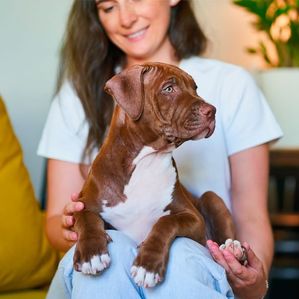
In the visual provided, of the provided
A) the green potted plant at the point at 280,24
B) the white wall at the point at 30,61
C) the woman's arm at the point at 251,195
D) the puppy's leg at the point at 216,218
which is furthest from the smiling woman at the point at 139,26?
the white wall at the point at 30,61

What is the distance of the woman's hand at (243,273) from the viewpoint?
4.72ft

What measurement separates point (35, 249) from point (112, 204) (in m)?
0.59

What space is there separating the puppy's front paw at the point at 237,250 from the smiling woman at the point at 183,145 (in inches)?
1.9

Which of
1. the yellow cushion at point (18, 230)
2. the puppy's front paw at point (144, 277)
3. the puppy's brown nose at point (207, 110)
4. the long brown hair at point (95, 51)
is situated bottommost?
the yellow cushion at point (18, 230)

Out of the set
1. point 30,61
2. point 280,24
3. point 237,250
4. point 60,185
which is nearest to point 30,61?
point 30,61

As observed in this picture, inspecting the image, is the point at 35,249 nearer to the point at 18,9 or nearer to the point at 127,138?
the point at 127,138

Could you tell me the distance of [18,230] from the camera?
6.31 feet

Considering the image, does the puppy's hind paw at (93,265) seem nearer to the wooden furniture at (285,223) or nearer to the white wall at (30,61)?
the wooden furniture at (285,223)

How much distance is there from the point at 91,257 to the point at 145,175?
22 centimetres

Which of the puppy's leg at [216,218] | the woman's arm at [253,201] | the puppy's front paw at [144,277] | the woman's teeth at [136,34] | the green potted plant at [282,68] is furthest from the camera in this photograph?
the green potted plant at [282,68]

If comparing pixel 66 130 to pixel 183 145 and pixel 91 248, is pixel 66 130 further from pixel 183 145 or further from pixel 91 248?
pixel 91 248

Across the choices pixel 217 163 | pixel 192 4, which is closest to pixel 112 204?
pixel 217 163

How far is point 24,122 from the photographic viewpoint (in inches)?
102

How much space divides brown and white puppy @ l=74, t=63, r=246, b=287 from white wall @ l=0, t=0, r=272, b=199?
1.19 meters
